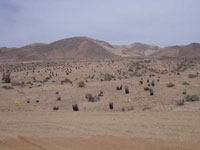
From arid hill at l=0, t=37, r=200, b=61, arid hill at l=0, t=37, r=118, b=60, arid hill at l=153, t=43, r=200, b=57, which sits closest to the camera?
arid hill at l=0, t=37, r=118, b=60

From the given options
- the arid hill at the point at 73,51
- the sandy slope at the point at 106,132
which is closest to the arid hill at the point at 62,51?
the arid hill at the point at 73,51

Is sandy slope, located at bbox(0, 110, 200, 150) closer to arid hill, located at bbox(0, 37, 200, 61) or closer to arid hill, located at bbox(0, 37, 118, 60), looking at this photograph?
arid hill, located at bbox(0, 37, 118, 60)

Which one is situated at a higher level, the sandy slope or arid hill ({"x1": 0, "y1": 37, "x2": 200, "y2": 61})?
arid hill ({"x1": 0, "y1": 37, "x2": 200, "y2": 61})

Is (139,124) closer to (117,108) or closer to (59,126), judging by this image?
(59,126)

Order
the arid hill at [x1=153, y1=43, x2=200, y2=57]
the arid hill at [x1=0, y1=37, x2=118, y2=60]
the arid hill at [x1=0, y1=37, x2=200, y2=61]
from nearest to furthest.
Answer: the arid hill at [x1=0, y1=37, x2=118, y2=60] < the arid hill at [x1=0, y1=37, x2=200, y2=61] < the arid hill at [x1=153, y1=43, x2=200, y2=57]

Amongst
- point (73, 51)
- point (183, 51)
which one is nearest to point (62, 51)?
point (73, 51)

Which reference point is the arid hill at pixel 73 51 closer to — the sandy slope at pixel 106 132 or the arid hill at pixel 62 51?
the arid hill at pixel 62 51

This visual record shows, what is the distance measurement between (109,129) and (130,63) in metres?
48.0

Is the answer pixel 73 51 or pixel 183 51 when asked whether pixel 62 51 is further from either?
pixel 183 51

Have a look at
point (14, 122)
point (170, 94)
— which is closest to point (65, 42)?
point (170, 94)

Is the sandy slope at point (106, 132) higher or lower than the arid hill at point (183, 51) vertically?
lower

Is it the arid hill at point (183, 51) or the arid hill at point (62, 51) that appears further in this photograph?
the arid hill at point (183, 51)

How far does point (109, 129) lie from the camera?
429 inches

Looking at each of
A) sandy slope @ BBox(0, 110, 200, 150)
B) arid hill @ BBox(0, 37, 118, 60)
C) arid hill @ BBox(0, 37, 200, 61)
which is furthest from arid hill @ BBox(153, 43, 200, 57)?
sandy slope @ BBox(0, 110, 200, 150)
